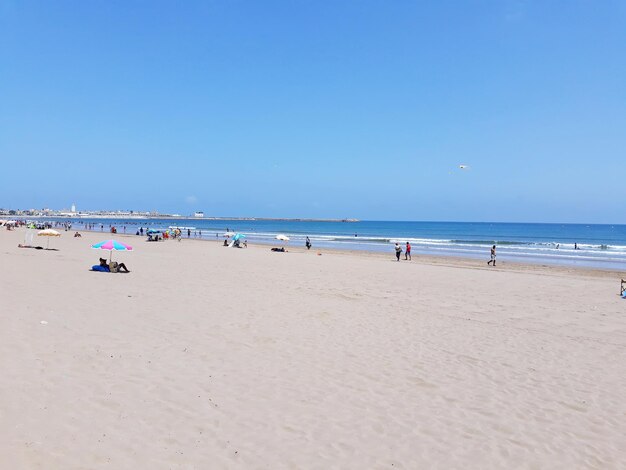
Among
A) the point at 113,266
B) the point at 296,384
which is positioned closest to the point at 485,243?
the point at 113,266

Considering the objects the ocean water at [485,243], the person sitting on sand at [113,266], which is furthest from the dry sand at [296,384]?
the ocean water at [485,243]

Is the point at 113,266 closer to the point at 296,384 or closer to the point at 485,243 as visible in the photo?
the point at 296,384

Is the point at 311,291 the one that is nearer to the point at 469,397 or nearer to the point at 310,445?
the point at 469,397

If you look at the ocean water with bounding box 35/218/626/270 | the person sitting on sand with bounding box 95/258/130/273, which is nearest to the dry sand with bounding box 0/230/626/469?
the person sitting on sand with bounding box 95/258/130/273

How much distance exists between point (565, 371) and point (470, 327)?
3.23 m

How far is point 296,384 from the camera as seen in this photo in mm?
6363

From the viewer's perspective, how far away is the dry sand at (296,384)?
4.52 m

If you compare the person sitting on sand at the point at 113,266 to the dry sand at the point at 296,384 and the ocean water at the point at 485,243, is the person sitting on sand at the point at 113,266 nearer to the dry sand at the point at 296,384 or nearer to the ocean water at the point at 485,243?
the dry sand at the point at 296,384

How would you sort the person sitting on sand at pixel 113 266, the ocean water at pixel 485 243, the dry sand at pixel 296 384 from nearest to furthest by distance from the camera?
1. the dry sand at pixel 296 384
2. the person sitting on sand at pixel 113 266
3. the ocean water at pixel 485 243

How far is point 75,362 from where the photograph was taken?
6543 millimetres

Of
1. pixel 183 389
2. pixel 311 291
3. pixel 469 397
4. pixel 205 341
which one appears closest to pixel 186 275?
pixel 311 291

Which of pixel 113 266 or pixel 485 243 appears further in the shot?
pixel 485 243

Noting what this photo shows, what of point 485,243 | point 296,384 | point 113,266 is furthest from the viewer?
point 485,243

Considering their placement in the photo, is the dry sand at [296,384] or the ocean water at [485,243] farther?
the ocean water at [485,243]
